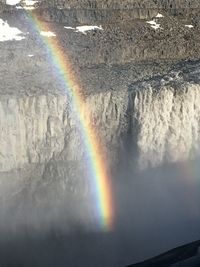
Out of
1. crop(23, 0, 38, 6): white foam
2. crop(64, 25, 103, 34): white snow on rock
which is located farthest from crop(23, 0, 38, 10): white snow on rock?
crop(64, 25, 103, 34): white snow on rock

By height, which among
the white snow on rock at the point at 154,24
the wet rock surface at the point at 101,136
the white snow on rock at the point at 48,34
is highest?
the white snow on rock at the point at 154,24

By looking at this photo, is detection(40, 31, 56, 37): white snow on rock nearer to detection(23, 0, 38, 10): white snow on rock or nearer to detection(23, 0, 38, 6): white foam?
detection(23, 0, 38, 10): white snow on rock

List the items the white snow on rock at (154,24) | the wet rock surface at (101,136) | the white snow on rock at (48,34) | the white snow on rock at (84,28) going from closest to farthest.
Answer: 1. the wet rock surface at (101,136)
2. the white snow on rock at (48,34)
3. the white snow on rock at (84,28)
4. the white snow on rock at (154,24)

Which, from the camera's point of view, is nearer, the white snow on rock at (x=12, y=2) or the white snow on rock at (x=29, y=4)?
the white snow on rock at (x=29, y=4)

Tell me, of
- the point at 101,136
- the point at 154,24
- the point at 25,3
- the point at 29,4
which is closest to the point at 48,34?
the point at 29,4

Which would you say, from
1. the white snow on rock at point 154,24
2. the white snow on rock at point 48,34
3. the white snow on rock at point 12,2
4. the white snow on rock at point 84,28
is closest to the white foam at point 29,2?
the white snow on rock at point 12,2

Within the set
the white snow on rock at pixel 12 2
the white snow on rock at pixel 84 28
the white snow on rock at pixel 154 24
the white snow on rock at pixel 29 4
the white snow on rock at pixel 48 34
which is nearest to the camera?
the white snow on rock at pixel 48 34

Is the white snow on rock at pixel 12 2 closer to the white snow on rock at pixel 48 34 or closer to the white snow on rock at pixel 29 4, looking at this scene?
the white snow on rock at pixel 29 4

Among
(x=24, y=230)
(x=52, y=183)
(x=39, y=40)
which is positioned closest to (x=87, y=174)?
(x=52, y=183)

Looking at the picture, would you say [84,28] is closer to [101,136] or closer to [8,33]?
[8,33]
